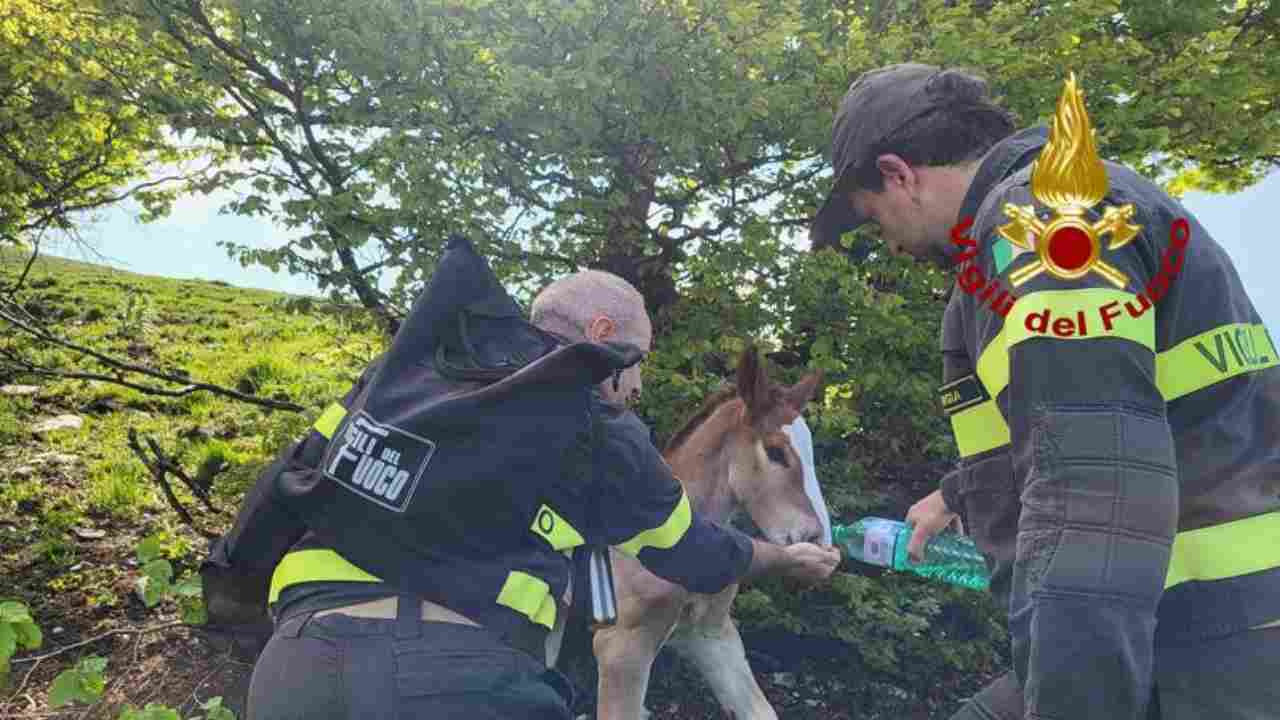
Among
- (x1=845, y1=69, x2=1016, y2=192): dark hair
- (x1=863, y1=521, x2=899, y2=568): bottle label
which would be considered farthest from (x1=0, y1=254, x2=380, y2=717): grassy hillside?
(x1=845, y1=69, x2=1016, y2=192): dark hair

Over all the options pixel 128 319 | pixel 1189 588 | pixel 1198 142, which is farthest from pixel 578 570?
pixel 128 319

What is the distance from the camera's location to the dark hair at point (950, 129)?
7.08 ft

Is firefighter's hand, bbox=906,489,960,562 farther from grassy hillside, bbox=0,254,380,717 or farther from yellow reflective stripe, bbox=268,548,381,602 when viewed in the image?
grassy hillside, bbox=0,254,380,717

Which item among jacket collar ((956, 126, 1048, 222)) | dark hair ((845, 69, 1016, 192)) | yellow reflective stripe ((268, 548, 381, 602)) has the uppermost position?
dark hair ((845, 69, 1016, 192))

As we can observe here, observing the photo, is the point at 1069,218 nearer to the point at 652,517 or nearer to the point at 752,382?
the point at 652,517

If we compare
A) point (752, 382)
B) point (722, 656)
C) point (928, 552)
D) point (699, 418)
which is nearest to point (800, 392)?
point (752, 382)

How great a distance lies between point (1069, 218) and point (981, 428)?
2.41 feet

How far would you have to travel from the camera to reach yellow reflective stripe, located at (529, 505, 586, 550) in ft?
8.08

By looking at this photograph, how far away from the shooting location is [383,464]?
2.33 meters

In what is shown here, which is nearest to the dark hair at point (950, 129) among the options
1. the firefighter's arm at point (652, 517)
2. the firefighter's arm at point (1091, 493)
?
the firefighter's arm at point (1091, 493)

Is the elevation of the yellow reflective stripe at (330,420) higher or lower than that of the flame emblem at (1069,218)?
lower

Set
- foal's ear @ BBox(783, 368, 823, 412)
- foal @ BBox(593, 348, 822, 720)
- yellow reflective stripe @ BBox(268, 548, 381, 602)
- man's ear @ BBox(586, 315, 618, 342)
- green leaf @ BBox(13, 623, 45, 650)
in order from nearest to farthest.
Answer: yellow reflective stripe @ BBox(268, 548, 381, 602) < man's ear @ BBox(586, 315, 618, 342) < green leaf @ BBox(13, 623, 45, 650) < foal @ BBox(593, 348, 822, 720) < foal's ear @ BBox(783, 368, 823, 412)

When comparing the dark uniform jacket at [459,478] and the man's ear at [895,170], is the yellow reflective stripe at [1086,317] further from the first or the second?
the dark uniform jacket at [459,478]

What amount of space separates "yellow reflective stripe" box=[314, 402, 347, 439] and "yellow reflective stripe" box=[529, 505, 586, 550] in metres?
0.60
